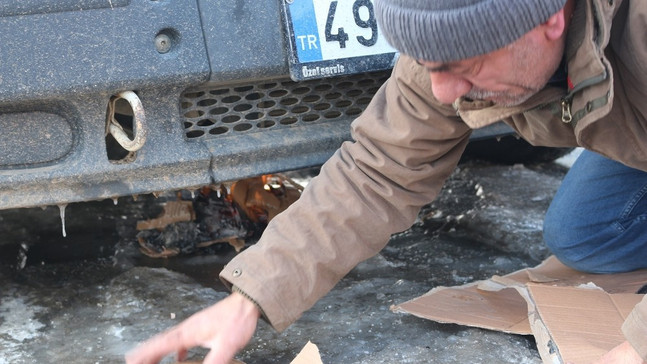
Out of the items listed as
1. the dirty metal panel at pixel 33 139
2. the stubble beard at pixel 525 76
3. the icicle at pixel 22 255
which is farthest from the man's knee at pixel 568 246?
the icicle at pixel 22 255

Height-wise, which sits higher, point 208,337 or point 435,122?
point 435,122

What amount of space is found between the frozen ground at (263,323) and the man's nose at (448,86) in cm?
75

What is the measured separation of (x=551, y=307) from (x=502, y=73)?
725 mm

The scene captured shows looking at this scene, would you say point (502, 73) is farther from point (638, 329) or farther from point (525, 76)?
point (638, 329)

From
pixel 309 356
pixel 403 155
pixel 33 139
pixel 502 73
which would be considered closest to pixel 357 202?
pixel 403 155

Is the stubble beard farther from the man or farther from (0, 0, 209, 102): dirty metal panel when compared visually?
(0, 0, 209, 102): dirty metal panel

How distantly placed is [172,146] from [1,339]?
2.28ft

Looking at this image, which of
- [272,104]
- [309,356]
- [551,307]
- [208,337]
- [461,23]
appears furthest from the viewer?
[272,104]

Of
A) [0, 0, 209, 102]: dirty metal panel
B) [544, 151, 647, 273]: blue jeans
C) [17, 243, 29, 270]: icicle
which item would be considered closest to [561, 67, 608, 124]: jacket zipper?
[544, 151, 647, 273]: blue jeans

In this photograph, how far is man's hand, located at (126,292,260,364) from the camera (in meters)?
1.63

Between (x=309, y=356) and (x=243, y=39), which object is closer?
(x=309, y=356)

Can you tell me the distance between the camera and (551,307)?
2.00 m

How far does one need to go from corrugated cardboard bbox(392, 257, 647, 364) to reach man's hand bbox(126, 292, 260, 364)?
2.09 feet

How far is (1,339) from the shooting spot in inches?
88.7
